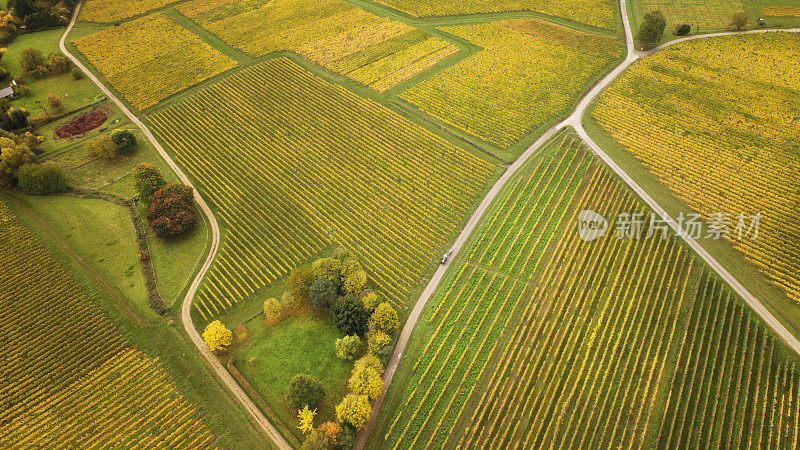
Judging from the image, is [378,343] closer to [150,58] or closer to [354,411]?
[354,411]

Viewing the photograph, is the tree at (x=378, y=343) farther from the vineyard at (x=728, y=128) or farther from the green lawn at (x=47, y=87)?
the green lawn at (x=47, y=87)

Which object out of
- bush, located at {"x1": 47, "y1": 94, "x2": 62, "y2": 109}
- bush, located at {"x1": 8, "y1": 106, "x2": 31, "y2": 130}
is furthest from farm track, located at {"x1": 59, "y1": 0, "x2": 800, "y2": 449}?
bush, located at {"x1": 8, "y1": 106, "x2": 31, "y2": 130}

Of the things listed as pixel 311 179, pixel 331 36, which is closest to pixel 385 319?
pixel 311 179

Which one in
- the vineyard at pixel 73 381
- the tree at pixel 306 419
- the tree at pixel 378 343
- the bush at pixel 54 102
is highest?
the bush at pixel 54 102

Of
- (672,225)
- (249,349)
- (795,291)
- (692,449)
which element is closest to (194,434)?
(249,349)

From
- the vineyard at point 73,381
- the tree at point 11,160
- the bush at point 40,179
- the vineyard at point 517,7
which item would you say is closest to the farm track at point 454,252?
the vineyard at point 73,381

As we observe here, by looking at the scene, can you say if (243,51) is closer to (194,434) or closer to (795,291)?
(194,434)
